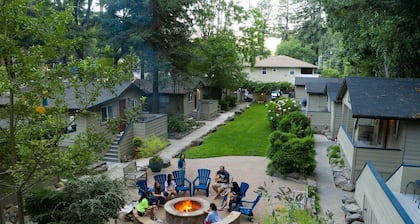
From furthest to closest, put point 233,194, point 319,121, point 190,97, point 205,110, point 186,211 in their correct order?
point 205,110
point 190,97
point 319,121
point 233,194
point 186,211

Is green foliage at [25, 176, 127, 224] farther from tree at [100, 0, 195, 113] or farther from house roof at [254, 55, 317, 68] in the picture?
house roof at [254, 55, 317, 68]

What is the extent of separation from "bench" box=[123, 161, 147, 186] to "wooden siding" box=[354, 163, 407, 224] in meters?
9.07

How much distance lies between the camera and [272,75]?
5009cm

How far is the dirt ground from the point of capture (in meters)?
11.8

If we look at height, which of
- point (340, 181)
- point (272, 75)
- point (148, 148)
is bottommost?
point (340, 181)

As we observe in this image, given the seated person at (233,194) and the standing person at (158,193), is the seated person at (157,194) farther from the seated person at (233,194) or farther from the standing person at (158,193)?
the seated person at (233,194)

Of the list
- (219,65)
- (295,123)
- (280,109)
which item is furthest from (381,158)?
(219,65)

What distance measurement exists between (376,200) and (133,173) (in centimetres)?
1008

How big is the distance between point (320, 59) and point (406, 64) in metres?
42.8

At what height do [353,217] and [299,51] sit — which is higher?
[299,51]

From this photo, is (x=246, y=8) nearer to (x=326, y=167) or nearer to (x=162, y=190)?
(x=326, y=167)

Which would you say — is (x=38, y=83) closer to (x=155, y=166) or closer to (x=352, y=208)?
(x=155, y=166)

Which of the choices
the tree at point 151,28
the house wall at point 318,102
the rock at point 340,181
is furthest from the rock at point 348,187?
the tree at point 151,28

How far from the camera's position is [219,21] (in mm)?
44281
